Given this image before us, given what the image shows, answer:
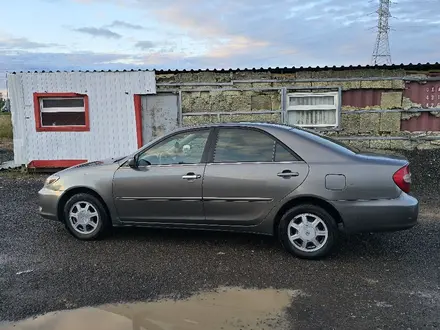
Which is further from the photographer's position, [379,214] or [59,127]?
[59,127]

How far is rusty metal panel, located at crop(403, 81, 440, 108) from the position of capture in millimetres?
11469

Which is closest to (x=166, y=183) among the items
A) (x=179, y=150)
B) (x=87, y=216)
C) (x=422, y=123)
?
(x=179, y=150)

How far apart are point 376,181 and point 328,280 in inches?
46.8

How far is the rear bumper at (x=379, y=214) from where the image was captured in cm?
461

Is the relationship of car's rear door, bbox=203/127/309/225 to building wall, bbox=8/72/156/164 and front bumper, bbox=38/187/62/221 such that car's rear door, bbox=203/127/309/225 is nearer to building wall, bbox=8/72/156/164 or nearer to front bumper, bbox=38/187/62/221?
front bumper, bbox=38/187/62/221

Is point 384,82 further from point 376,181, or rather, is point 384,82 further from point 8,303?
point 8,303

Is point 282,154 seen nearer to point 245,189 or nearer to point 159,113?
point 245,189

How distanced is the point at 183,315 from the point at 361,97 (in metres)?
9.52

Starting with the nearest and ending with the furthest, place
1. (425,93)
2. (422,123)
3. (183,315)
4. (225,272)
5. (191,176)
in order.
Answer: (183,315)
(225,272)
(191,176)
(425,93)
(422,123)

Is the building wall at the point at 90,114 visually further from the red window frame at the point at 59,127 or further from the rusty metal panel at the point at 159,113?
the rusty metal panel at the point at 159,113

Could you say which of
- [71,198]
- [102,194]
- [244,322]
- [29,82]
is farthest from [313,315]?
[29,82]

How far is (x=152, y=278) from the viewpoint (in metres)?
4.46

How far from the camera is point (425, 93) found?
11.5 m

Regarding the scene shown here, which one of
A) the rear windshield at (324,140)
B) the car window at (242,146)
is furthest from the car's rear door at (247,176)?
the rear windshield at (324,140)
